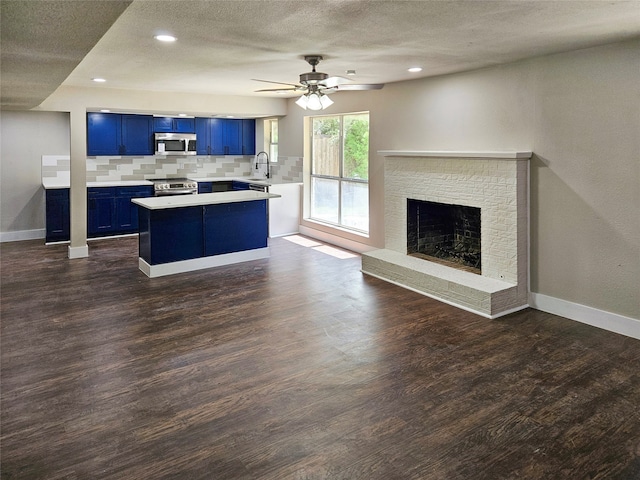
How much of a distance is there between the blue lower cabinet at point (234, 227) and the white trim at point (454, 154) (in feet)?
6.65

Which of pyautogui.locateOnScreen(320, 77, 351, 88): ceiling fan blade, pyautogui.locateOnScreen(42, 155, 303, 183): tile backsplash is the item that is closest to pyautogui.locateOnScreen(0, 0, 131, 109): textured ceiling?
pyautogui.locateOnScreen(320, 77, 351, 88): ceiling fan blade

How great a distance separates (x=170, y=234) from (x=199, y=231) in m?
0.41

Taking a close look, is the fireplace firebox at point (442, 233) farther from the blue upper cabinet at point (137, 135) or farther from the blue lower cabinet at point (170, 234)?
the blue upper cabinet at point (137, 135)

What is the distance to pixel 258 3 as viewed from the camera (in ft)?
9.23

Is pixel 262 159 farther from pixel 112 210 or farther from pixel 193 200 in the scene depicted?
pixel 193 200

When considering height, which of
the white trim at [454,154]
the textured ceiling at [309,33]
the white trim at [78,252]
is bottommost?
the white trim at [78,252]

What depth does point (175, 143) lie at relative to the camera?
29.4ft

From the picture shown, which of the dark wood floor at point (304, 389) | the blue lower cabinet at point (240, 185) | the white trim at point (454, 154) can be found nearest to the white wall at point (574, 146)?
the white trim at point (454, 154)

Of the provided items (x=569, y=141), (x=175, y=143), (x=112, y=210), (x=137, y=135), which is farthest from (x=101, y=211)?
(x=569, y=141)

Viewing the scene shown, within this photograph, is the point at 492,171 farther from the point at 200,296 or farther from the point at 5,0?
the point at 5,0

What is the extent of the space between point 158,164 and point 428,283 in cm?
622

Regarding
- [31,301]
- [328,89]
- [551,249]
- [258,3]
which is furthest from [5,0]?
[551,249]

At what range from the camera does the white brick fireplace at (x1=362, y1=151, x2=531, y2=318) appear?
4.72 meters

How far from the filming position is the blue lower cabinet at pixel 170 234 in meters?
5.96
